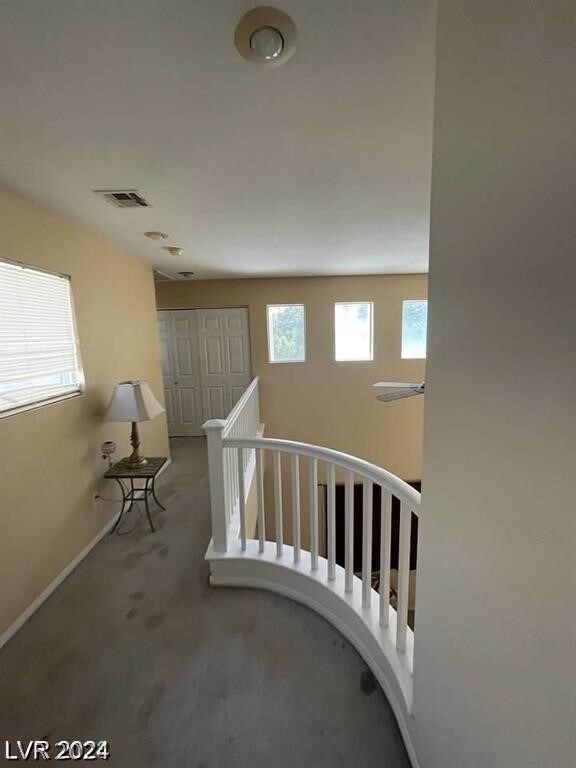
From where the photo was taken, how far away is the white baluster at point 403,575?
1.38m

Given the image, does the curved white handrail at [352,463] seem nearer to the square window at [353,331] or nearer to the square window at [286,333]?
the square window at [286,333]

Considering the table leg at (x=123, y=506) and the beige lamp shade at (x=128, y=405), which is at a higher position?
the beige lamp shade at (x=128, y=405)

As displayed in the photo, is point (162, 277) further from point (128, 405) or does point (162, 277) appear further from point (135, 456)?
point (135, 456)

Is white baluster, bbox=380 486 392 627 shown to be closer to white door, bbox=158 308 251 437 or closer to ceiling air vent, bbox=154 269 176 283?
ceiling air vent, bbox=154 269 176 283

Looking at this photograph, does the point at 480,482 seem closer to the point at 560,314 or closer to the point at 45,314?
the point at 560,314

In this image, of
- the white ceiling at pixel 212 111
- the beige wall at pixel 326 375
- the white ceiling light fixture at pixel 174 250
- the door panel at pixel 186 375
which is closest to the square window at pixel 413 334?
the beige wall at pixel 326 375

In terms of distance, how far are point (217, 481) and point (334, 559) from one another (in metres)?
0.84

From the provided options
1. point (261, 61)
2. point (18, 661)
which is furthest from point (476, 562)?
point (18, 661)

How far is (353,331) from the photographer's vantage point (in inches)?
217

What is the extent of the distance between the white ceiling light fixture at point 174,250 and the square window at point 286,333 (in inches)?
82.2

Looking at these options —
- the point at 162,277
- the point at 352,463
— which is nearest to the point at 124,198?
the point at 352,463

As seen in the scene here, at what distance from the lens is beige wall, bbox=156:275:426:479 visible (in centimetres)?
530

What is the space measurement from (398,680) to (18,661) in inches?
73.2

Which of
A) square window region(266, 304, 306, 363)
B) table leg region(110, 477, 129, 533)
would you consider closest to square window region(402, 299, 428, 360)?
square window region(266, 304, 306, 363)
